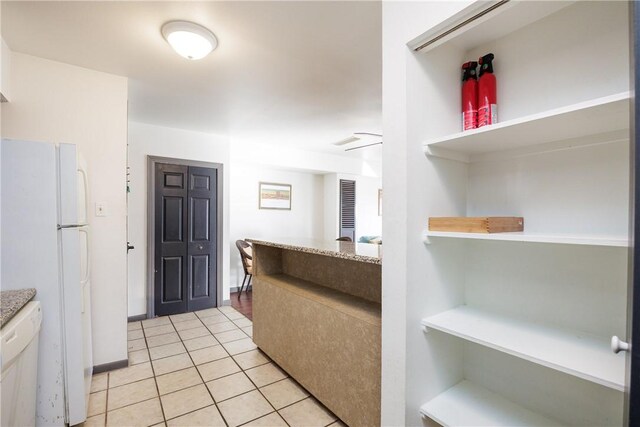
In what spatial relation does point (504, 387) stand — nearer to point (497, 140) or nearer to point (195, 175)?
point (497, 140)

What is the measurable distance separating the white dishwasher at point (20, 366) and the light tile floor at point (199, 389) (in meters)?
0.59

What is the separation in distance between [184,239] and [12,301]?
8.43 ft

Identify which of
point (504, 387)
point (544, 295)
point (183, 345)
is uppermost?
point (544, 295)

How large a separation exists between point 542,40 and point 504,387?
1.41 metres

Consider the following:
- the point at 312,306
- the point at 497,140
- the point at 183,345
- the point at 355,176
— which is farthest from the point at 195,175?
the point at 497,140

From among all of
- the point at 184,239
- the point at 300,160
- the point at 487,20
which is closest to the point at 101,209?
the point at 184,239

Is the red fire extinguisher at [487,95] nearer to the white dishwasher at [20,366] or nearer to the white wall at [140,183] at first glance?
the white dishwasher at [20,366]

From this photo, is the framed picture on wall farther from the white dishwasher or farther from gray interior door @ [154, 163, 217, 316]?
the white dishwasher

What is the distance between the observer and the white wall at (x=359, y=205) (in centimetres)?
584

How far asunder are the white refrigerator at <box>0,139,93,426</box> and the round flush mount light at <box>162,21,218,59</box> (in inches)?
35.1

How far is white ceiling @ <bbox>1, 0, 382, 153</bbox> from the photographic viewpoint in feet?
5.57

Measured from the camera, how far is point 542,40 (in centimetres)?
114

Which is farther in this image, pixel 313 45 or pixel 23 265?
pixel 313 45

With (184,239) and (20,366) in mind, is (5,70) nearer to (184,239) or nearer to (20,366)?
(20,366)
